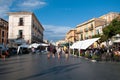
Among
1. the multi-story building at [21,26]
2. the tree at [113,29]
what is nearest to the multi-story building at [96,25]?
the multi-story building at [21,26]

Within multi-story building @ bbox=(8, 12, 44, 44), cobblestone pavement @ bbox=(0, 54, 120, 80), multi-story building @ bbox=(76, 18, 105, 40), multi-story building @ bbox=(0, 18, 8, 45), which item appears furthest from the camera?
multi-story building @ bbox=(76, 18, 105, 40)

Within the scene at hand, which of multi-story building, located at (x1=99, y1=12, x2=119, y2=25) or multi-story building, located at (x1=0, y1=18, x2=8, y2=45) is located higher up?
multi-story building, located at (x1=99, y1=12, x2=119, y2=25)

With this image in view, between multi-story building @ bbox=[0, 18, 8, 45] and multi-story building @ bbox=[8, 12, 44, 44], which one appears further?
multi-story building @ bbox=[0, 18, 8, 45]

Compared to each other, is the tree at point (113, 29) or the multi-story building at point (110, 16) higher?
the multi-story building at point (110, 16)

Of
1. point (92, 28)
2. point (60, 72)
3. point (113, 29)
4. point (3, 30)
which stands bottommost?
point (60, 72)

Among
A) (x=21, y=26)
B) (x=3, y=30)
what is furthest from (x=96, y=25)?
(x=3, y=30)

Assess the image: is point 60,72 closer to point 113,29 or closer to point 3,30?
point 113,29

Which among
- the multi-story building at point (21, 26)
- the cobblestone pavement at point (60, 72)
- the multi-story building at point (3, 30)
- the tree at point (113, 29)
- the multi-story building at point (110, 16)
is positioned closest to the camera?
the cobblestone pavement at point (60, 72)

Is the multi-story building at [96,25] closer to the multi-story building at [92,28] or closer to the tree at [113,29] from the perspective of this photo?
the multi-story building at [92,28]

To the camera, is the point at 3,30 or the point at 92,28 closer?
the point at 3,30

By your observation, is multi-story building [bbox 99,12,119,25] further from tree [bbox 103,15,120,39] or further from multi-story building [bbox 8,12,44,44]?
tree [bbox 103,15,120,39]

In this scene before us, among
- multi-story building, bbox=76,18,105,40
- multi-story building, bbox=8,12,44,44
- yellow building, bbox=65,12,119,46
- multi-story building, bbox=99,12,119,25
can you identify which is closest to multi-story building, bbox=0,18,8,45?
multi-story building, bbox=8,12,44,44

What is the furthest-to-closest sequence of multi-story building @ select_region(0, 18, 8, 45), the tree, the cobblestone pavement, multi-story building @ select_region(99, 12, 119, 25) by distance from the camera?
multi-story building @ select_region(99, 12, 119, 25)
multi-story building @ select_region(0, 18, 8, 45)
the tree
the cobblestone pavement

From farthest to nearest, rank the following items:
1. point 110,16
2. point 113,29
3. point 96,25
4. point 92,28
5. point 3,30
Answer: point 92,28 → point 96,25 → point 110,16 → point 3,30 → point 113,29
